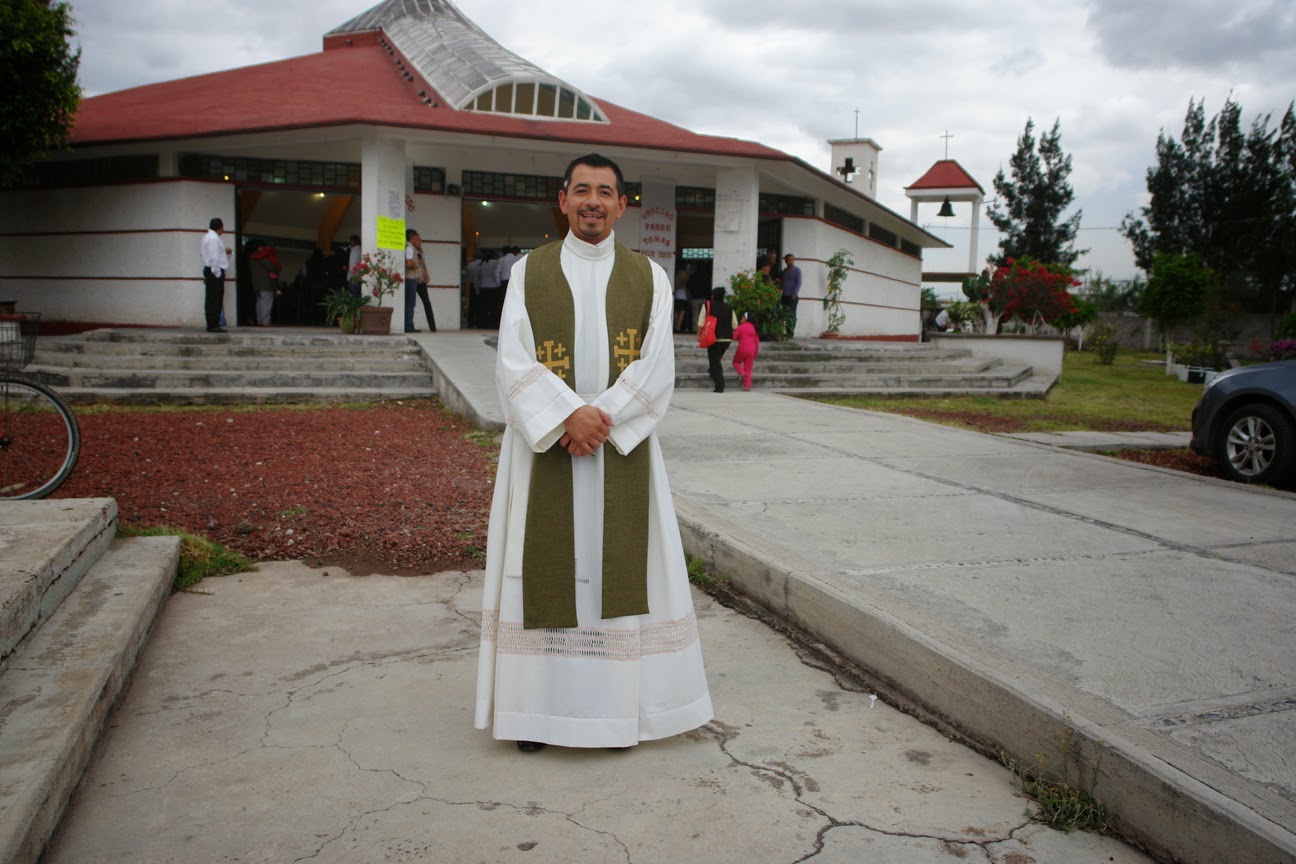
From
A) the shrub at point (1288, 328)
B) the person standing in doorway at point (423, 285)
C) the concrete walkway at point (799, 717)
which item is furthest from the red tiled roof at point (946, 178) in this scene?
the concrete walkway at point (799, 717)

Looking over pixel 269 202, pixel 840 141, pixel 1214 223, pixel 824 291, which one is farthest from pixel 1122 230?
pixel 269 202

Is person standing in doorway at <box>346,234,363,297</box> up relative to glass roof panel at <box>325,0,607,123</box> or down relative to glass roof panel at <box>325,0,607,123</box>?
down

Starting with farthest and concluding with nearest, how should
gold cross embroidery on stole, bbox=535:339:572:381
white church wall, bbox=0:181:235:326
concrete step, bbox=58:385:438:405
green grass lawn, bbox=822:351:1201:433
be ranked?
white church wall, bbox=0:181:235:326 → green grass lawn, bbox=822:351:1201:433 → concrete step, bbox=58:385:438:405 → gold cross embroidery on stole, bbox=535:339:572:381

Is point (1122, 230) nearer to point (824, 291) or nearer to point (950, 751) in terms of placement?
point (824, 291)

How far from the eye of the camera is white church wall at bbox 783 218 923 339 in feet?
68.2

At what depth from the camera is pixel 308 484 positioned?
21.3 ft

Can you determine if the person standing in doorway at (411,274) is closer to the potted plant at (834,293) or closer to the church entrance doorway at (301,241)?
the church entrance doorway at (301,241)

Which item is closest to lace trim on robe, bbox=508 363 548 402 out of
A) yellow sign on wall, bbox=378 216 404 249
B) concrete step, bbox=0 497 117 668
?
concrete step, bbox=0 497 117 668

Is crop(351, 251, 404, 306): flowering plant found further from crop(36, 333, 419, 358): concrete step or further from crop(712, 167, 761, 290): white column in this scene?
Result: crop(712, 167, 761, 290): white column

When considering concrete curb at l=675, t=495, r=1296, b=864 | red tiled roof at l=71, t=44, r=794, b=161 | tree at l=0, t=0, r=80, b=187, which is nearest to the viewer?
concrete curb at l=675, t=495, r=1296, b=864

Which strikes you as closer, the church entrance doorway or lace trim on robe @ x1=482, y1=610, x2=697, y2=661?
lace trim on robe @ x1=482, y1=610, x2=697, y2=661

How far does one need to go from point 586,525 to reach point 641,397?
433mm

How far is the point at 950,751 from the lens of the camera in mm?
2979

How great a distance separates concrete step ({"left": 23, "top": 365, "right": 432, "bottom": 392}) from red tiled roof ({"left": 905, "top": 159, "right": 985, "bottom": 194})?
28.1 meters
